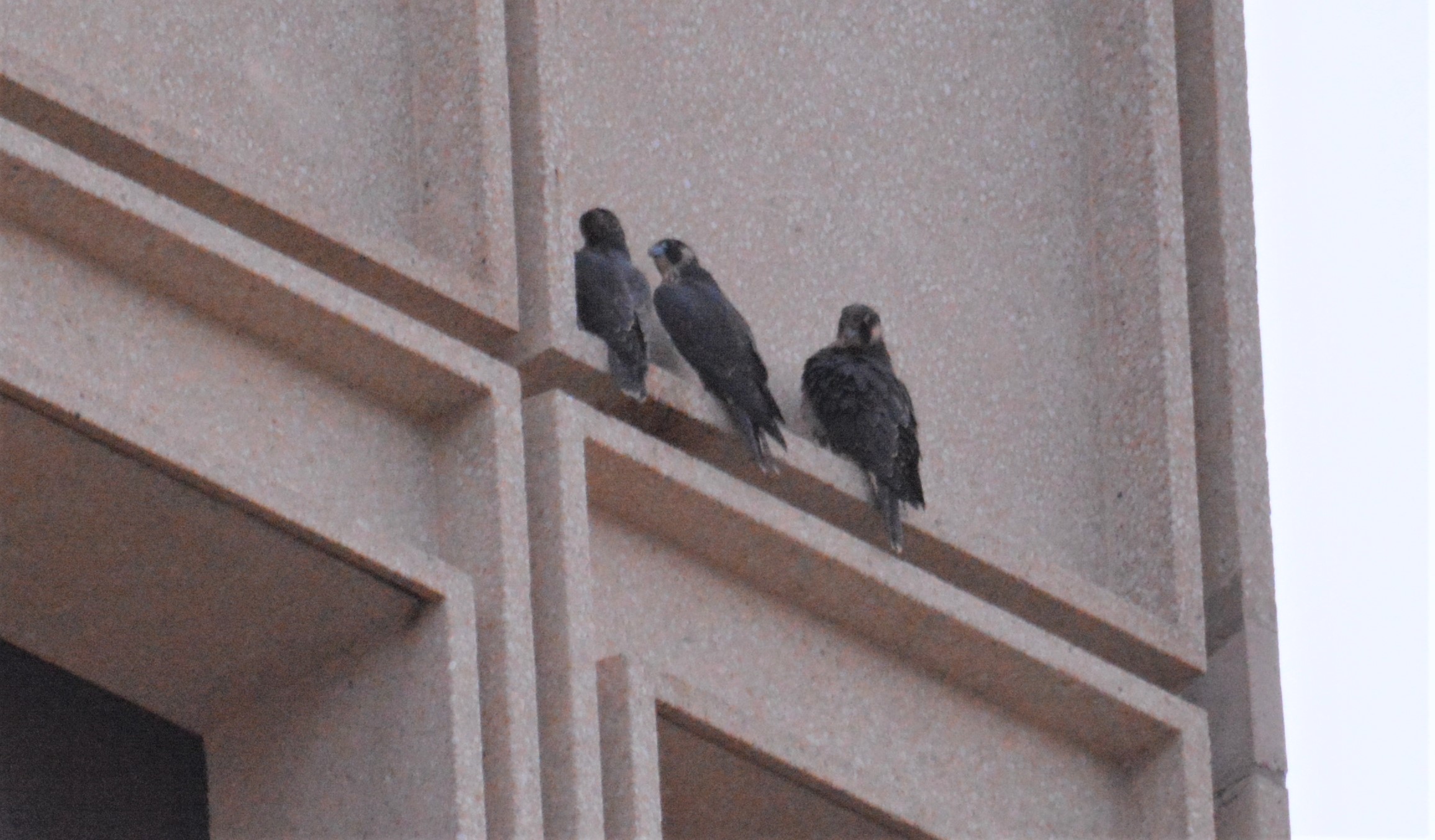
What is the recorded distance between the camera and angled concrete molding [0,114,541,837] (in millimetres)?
4520

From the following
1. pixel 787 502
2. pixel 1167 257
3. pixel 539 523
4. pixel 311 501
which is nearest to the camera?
pixel 311 501

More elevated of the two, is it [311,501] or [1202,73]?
[1202,73]

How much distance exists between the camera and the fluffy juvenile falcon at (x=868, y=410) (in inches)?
218

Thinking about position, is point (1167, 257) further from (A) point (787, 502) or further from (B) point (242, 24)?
(B) point (242, 24)

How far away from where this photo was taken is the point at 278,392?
4797mm

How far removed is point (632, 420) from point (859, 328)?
70 cm

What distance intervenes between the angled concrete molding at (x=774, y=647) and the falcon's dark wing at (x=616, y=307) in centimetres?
14

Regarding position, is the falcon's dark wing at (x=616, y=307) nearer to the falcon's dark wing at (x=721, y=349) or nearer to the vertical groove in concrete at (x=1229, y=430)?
the falcon's dark wing at (x=721, y=349)

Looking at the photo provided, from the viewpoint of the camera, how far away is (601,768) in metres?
4.83

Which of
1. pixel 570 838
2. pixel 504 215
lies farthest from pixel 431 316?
pixel 570 838

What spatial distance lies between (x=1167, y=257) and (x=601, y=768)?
74.7 inches

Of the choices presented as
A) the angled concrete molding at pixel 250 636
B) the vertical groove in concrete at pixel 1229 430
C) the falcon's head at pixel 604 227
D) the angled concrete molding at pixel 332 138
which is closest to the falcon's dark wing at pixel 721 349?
the falcon's head at pixel 604 227

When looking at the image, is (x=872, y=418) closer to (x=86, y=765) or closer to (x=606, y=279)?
(x=606, y=279)

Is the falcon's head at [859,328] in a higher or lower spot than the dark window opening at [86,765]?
higher
